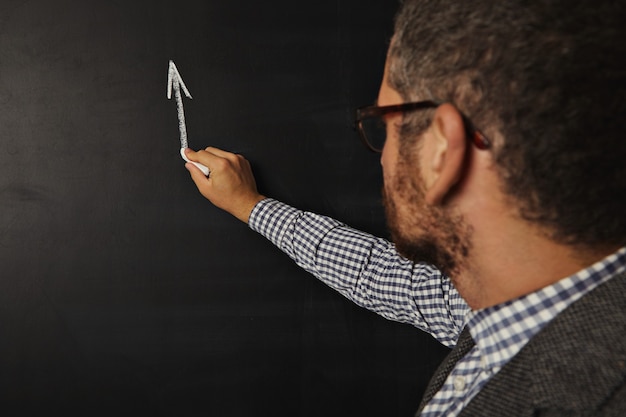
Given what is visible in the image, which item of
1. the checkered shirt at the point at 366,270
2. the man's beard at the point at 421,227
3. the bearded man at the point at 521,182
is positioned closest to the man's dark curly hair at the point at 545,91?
the bearded man at the point at 521,182

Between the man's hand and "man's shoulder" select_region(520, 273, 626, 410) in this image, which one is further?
the man's hand

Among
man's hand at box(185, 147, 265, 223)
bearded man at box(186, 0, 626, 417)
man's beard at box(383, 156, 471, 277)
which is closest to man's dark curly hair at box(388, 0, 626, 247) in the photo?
bearded man at box(186, 0, 626, 417)

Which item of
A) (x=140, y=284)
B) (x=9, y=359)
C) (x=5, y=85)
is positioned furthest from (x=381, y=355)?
(x=5, y=85)

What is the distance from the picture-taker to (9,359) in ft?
3.92

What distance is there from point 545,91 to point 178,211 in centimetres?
73

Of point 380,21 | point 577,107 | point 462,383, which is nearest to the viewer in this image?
point 577,107

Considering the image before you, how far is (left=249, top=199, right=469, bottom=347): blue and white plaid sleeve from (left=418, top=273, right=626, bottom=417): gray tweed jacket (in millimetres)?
346

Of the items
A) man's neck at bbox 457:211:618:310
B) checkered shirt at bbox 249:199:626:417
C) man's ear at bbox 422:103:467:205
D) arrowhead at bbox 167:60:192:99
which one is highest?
arrowhead at bbox 167:60:192:99

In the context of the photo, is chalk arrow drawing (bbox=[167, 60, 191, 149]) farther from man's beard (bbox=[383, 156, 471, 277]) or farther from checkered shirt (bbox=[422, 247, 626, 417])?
checkered shirt (bbox=[422, 247, 626, 417])

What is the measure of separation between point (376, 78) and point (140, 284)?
61cm

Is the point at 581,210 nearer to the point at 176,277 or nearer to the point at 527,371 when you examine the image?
the point at 527,371

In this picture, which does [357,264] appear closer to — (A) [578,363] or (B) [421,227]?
(B) [421,227]

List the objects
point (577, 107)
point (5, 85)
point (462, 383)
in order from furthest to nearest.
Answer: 1. point (5, 85)
2. point (462, 383)
3. point (577, 107)

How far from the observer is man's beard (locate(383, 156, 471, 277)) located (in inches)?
33.2
